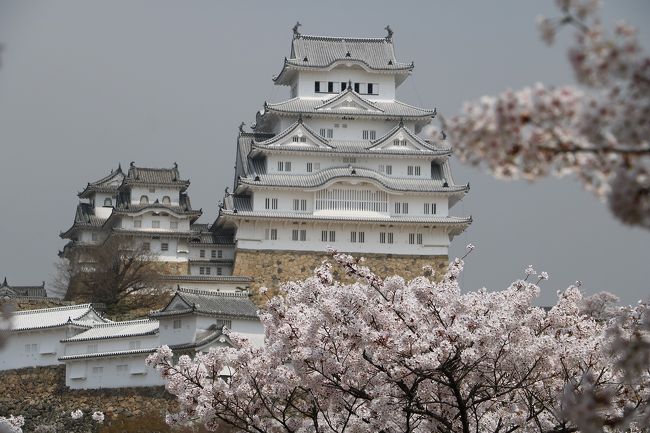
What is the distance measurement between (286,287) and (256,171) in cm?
3554

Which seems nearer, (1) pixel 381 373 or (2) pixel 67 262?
(1) pixel 381 373

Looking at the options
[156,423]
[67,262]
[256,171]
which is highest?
[256,171]

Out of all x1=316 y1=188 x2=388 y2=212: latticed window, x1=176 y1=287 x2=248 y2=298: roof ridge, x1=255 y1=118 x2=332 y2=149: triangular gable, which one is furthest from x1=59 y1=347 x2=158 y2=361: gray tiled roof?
x1=255 y1=118 x2=332 y2=149: triangular gable

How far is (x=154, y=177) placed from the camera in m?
58.0

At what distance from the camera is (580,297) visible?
2017 centimetres

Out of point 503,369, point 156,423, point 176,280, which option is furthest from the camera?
point 176,280

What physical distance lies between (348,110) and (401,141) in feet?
9.48

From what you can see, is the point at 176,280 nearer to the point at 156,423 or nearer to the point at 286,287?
the point at 156,423

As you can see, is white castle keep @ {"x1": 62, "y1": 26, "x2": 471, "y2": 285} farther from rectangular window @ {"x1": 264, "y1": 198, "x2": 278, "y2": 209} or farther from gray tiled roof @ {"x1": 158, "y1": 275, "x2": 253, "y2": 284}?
gray tiled roof @ {"x1": 158, "y1": 275, "x2": 253, "y2": 284}

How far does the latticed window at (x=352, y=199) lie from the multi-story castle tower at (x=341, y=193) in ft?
0.15

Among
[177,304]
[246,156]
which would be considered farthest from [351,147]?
[177,304]

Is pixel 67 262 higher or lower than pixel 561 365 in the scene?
higher

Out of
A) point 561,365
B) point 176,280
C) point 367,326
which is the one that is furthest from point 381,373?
point 176,280

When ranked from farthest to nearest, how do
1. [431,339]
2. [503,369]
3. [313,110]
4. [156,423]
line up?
[313,110] → [156,423] → [503,369] → [431,339]
